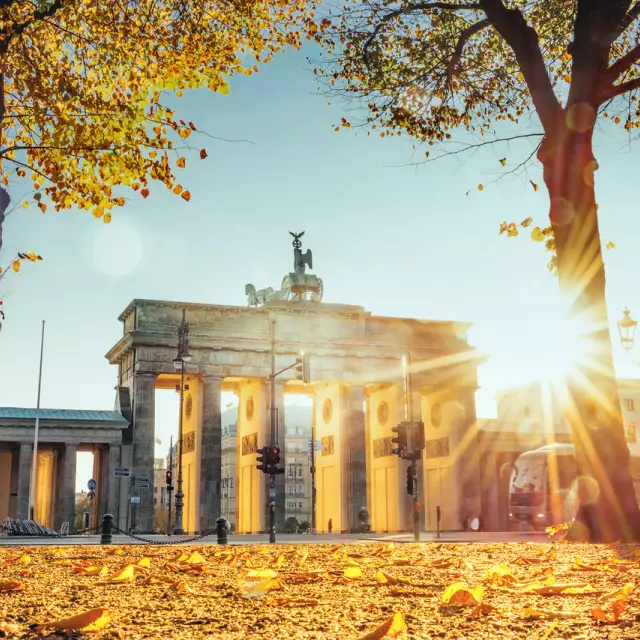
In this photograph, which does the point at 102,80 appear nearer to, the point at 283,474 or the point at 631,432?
the point at 283,474

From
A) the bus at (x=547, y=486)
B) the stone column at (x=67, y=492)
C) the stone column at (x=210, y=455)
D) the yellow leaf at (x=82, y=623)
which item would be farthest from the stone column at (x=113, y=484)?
the yellow leaf at (x=82, y=623)

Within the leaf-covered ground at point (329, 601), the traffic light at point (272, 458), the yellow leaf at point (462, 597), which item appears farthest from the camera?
the traffic light at point (272, 458)

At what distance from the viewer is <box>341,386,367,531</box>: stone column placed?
5628 centimetres

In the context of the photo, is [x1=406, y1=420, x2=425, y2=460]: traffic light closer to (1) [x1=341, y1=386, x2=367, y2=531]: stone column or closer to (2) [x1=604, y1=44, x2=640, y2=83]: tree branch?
(2) [x1=604, y1=44, x2=640, y2=83]: tree branch

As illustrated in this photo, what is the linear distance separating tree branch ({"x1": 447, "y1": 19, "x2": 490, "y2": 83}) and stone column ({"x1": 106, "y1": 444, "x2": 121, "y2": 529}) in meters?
41.3

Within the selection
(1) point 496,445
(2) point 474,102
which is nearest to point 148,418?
(1) point 496,445

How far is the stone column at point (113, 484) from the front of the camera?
51625 mm

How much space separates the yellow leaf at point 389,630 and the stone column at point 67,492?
5084cm

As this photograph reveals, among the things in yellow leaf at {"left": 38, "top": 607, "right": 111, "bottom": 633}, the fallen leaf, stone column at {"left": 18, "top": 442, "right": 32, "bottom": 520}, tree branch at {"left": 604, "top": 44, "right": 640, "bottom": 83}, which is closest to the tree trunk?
tree branch at {"left": 604, "top": 44, "right": 640, "bottom": 83}

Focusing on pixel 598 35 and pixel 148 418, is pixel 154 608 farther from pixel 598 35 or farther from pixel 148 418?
pixel 148 418

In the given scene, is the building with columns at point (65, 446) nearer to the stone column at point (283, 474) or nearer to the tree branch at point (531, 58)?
the stone column at point (283, 474)

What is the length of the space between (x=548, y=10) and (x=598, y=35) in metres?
4.67

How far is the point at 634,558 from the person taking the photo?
26.1 feet

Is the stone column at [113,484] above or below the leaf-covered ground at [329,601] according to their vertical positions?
above
